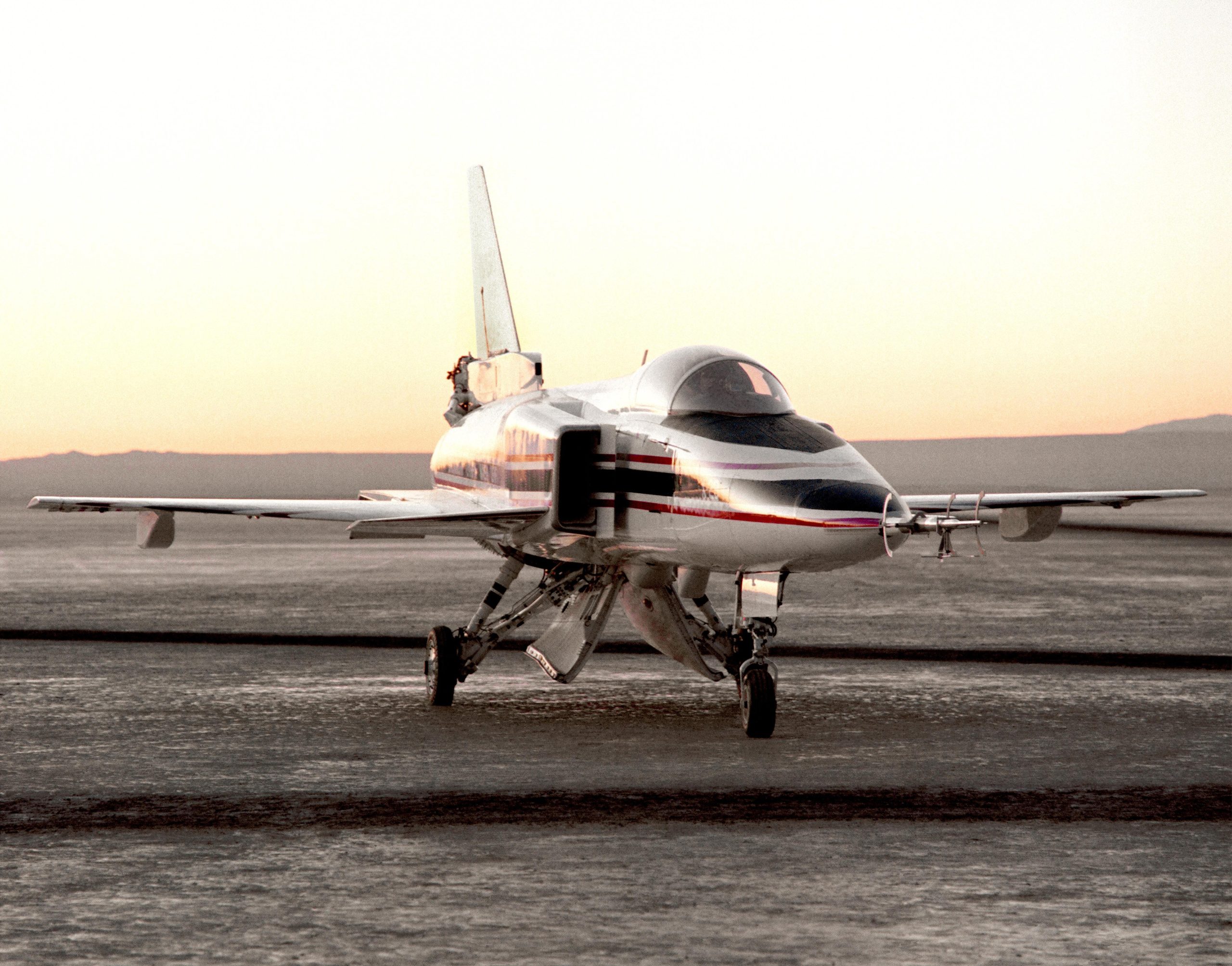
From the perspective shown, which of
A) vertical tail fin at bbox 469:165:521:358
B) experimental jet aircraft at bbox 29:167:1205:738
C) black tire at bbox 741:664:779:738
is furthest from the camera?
vertical tail fin at bbox 469:165:521:358

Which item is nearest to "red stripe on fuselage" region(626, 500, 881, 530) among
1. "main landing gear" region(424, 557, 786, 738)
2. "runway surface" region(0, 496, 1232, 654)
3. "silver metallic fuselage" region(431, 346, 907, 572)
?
"silver metallic fuselage" region(431, 346, 907, 572)

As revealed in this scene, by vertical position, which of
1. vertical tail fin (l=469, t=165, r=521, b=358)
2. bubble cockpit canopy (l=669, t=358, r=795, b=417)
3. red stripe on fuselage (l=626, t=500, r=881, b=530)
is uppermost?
vertical tail fin (l=469, t=165, r=521, b=358)

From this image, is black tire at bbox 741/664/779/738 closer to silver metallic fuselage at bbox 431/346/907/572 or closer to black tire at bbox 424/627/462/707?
silver metallic fuselage at bbox 431/346/907/572

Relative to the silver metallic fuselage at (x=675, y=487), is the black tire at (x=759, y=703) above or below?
below

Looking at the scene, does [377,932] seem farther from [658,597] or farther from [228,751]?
[658,597]

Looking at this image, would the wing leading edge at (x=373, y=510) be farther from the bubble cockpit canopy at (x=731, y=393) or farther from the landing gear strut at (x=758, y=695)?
the landing gear strut at (x=758, y=695)

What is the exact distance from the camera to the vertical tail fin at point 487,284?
807 inches

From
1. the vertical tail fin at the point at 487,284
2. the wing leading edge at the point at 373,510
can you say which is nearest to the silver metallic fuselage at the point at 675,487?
the wing leading edge at the point at 373,510

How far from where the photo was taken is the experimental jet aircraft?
1148 cm

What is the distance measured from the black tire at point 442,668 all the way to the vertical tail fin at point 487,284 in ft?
20.9

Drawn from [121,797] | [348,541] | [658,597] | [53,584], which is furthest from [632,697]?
[348,541]

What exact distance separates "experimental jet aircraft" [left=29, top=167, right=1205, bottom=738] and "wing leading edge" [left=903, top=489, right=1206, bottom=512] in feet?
0.13

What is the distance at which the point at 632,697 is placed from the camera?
14523 millimetres

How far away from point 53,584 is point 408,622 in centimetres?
943
